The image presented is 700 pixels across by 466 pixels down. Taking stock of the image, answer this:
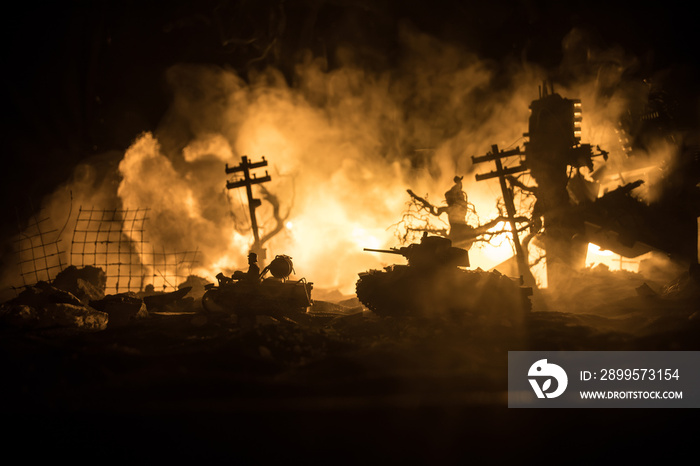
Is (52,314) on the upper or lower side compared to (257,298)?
lower

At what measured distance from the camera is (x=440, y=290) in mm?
13312

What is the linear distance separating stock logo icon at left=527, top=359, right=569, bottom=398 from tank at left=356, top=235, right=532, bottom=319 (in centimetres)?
446

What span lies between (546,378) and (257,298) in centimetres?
862

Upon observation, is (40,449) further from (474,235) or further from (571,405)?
(474,235)

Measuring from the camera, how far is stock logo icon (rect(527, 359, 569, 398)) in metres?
7.84

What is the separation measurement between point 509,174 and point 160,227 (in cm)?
1983

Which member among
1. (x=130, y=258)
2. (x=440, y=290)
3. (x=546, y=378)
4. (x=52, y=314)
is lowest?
(x=546, y=378)

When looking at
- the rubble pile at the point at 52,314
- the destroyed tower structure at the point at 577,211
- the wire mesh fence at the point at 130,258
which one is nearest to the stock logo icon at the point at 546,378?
the rubble pile at the point at 52,314

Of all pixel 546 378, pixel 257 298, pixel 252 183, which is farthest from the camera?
pixel 252 183

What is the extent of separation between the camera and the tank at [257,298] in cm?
1387

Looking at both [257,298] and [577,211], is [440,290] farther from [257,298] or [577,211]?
[577,211]

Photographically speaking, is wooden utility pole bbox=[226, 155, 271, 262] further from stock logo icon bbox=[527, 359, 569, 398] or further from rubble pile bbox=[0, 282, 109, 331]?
stock logo icon bbox=[527, 359, 569, 398]

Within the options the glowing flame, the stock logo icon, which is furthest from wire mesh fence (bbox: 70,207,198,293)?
the stock logo icon

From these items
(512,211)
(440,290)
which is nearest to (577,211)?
(512,211)
